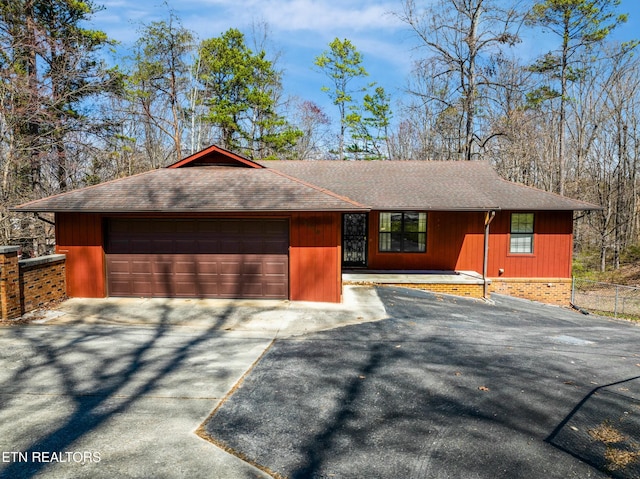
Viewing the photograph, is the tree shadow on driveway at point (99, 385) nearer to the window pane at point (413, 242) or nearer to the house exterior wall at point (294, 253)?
the house exterior wall at point (294, 253)

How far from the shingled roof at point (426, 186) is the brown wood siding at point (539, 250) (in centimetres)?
67

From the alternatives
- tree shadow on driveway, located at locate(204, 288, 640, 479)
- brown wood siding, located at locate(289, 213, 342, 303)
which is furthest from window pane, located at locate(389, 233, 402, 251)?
tree shadow on driveway, located at locate(204, 288, 640, 479)

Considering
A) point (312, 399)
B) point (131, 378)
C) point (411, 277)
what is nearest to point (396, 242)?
point (411, 277)

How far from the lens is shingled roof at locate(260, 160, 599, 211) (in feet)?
43.5

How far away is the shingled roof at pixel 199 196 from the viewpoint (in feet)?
32.9

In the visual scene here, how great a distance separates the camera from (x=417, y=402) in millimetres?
4984

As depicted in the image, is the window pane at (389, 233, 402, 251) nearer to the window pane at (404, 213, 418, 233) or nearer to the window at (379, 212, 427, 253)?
the window at (379, 212, 427, 253)

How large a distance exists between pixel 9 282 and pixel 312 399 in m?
7.45

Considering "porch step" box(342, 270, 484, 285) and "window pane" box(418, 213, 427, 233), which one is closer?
"porch step" box(342, 270, 484, 285)

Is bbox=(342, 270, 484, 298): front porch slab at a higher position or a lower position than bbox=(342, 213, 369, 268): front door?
lower

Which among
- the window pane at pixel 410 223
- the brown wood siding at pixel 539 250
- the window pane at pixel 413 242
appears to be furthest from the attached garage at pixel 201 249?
the brown wood siding at pixel 539 250

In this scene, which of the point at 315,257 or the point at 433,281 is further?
the point at 433,281

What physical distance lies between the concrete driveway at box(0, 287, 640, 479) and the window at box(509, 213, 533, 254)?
574 centimetres

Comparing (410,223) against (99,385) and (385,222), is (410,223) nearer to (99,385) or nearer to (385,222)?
(385,222)
